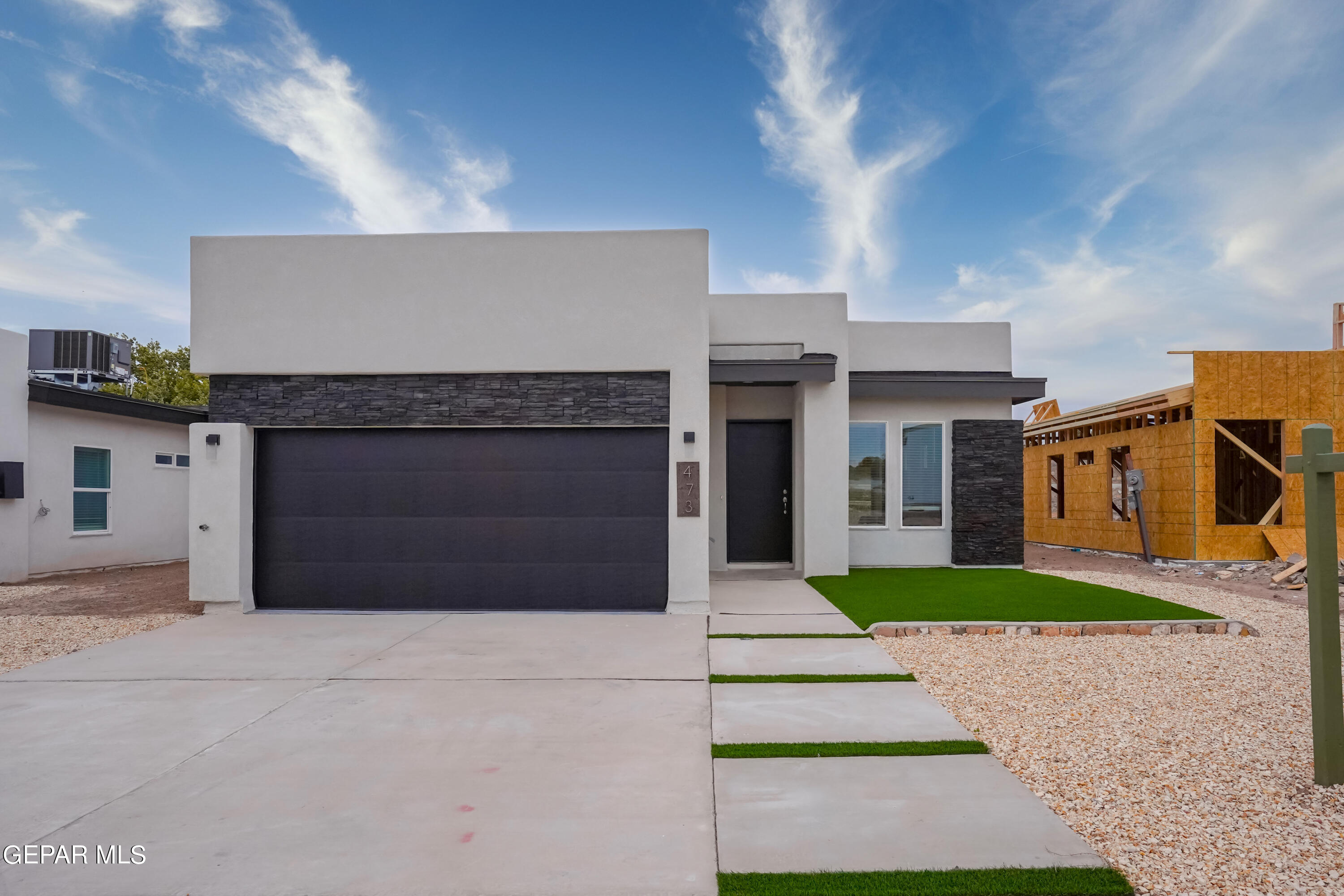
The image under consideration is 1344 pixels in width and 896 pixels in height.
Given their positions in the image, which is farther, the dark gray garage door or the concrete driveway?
the dark gray garage door

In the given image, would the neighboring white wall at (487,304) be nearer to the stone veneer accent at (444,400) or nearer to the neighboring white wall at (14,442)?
the stone veneer accent at (444,400)

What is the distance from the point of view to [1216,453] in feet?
40.6

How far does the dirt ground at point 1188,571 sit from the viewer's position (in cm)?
939

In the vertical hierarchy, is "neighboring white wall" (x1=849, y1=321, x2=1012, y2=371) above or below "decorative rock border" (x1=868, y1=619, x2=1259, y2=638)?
above

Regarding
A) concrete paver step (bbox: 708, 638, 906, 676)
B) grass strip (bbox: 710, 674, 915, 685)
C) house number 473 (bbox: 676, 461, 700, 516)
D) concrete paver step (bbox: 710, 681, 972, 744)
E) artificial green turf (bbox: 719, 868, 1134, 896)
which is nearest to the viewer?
artificial green turf (bbox: 719, 868, 1134, 896)

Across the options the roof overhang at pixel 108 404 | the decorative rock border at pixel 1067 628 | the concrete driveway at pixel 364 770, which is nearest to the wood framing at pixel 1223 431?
the decorative rock border at pixel 1067 628

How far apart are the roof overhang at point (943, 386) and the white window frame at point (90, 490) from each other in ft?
44.4

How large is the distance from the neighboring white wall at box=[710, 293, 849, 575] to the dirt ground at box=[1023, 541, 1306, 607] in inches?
160

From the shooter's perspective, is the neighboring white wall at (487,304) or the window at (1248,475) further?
the window at (1248,475)

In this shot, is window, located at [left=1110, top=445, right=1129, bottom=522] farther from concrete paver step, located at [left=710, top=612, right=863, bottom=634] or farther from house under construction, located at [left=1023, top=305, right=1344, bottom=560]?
concrete paver step, located at [left=710, top=612, right=863, bottom=634]

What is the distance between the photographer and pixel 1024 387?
10.6 metres

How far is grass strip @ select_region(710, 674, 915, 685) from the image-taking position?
5.05 m

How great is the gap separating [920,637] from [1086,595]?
10.9 ft

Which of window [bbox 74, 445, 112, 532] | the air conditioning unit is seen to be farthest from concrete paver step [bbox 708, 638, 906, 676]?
the air conditioning unit
